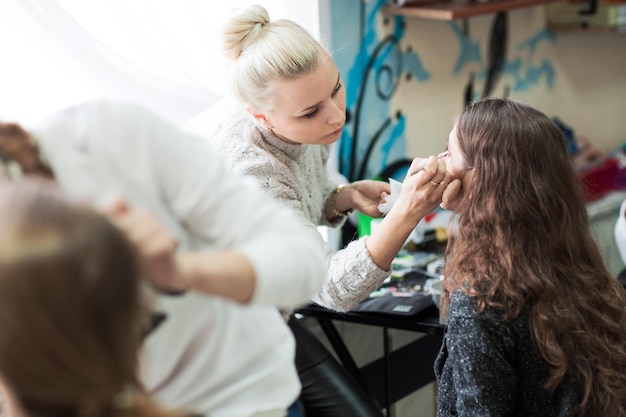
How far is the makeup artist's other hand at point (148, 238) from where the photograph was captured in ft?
2.46

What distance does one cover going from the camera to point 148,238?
0.75m

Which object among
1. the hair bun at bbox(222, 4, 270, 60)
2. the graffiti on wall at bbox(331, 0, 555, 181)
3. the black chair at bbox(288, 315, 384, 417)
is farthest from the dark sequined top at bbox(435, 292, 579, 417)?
the graffiti on wall at bbox(331, 0, 555, 181)

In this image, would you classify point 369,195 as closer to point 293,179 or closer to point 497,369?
point 293,179

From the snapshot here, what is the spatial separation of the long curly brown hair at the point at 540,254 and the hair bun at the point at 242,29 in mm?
491

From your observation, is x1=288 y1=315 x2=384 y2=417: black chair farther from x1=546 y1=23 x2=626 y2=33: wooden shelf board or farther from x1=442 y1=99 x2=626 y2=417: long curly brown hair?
x1=546 y1=23 x2=626 y2=33: wooden shelf board

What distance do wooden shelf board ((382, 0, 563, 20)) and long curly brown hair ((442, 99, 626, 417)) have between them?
1.18 metres

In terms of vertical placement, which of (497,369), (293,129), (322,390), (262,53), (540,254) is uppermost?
(262,53)

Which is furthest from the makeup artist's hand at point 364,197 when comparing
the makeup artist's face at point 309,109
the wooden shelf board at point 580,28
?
the wooden shelf board at point 580,28

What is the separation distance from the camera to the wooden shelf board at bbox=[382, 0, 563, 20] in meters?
2.58

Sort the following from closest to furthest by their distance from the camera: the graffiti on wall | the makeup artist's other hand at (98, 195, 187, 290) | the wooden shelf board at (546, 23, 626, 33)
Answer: the makeup artist's other hand at (98, 195, 187, 290) < the graffiti on wall < the wooden shelf board at (546, 23, 626, 33)

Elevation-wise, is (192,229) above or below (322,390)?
above

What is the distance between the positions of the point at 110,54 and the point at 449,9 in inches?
45.0

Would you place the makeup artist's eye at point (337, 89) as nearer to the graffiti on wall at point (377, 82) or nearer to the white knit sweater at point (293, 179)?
the white knit sweater at point (293, 179)

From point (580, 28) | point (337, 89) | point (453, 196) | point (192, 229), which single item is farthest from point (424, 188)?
point (580, 28)
